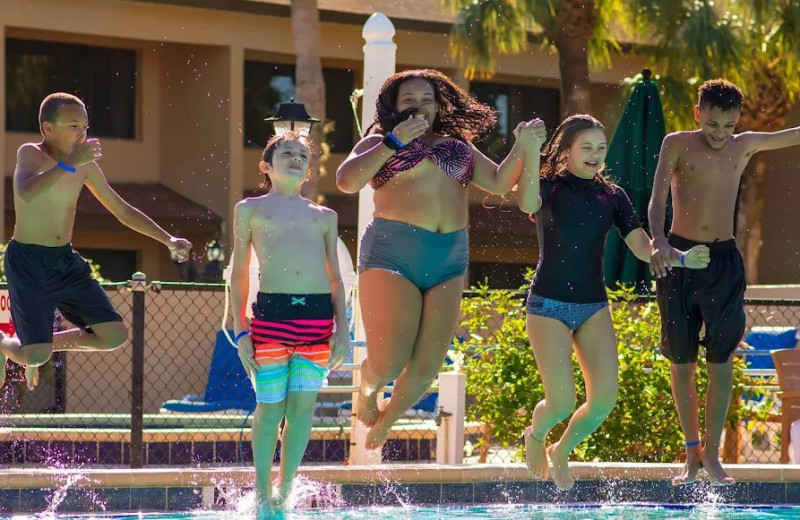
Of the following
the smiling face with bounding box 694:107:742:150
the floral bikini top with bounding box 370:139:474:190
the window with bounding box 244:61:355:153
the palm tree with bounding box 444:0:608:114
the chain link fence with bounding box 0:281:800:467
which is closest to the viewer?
the floral bikini top with bounding box 370:139:474:190

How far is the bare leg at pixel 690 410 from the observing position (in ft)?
22.7

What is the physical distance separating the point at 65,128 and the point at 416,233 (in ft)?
6.08

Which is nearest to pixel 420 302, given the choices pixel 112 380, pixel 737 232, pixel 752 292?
pixel 112 380

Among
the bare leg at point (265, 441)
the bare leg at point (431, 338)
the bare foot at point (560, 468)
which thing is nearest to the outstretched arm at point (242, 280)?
the bare leg at point (265, 441)

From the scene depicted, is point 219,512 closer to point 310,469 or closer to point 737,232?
point 310,469

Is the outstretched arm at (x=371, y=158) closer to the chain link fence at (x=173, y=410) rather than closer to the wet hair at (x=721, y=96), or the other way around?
the wet hair at (x=721, y=96)

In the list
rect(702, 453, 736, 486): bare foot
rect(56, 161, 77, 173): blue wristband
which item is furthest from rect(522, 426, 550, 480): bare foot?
rect(56, 161, 77, 173): blue wristband

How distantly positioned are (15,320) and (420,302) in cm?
215

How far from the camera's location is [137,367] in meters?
8.48

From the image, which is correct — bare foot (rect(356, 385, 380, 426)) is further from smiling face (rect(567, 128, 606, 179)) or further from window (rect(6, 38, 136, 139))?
window (rect(6, 38, 136, 139))

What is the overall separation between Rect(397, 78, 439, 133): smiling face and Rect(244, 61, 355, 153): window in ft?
51.9

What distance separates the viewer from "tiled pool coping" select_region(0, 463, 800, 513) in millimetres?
7152

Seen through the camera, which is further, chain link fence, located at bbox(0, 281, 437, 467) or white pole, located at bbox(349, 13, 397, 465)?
chain link fence, located at bbox(0, 281, 437, 467)

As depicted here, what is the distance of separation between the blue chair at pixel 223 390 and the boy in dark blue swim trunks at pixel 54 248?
461 centimetres
